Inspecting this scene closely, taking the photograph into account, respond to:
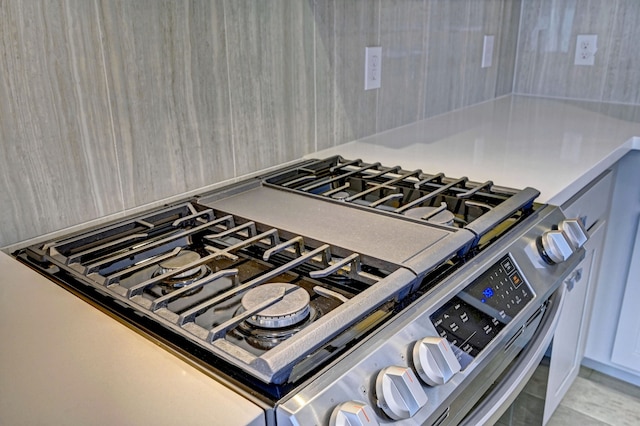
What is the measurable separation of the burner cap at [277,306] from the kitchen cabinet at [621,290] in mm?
1334

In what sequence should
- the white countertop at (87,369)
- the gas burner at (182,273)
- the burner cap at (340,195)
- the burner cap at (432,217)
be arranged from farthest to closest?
the burner cap at (340,195)
the burner cap at (432,217)
the gas burner at (182,273)
the white countertop at (87,369)

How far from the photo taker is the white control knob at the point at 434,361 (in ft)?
2.00

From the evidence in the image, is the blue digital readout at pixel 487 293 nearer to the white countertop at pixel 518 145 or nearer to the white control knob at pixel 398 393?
the white control knob at pixel 398 393

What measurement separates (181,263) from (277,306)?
8.2 inches

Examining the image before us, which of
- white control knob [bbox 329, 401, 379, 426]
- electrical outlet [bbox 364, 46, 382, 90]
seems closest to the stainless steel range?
white control knob [bbox 329, 401, 379, 426]

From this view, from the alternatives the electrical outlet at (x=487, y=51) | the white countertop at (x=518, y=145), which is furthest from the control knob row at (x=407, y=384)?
the electrical outlet at (x=487, y=51)

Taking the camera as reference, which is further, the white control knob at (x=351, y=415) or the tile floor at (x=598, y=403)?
the tile floor at (x=598, y=403)

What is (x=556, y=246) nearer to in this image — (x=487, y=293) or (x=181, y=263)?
(x=487, y=293)

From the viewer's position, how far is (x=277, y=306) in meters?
0.65

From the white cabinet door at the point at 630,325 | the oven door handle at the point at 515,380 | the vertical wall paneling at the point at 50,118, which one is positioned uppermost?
the vertical wall paneling at the point at 50,118

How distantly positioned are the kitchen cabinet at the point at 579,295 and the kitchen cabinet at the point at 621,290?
8 cm

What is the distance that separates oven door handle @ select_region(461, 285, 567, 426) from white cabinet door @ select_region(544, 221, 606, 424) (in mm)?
341

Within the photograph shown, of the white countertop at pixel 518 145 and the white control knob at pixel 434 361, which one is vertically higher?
the white countertop at pixel 518 145

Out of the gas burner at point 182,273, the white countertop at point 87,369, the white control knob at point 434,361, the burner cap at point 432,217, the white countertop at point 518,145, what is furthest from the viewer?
the white countertop at point 518,145
